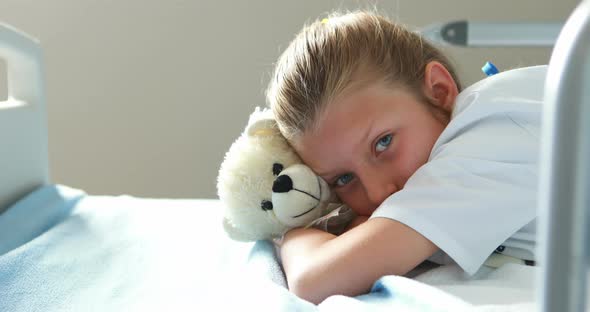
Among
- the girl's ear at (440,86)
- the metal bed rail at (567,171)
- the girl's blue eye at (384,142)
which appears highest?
the metal bed rail at (567,171)

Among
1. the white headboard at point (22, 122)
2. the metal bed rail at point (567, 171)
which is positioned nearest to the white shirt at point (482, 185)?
the metal bed rail at point (567, 171)

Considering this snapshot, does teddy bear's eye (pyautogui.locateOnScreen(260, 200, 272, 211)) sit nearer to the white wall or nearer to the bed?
the bed

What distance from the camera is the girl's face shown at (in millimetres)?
868

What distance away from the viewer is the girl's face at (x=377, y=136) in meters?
0.87

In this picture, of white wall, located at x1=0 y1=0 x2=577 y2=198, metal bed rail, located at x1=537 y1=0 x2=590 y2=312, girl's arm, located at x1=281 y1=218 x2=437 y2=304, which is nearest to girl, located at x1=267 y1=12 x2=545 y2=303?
girl's arm, located at x1=281 y1=218 x2=437 y2=304

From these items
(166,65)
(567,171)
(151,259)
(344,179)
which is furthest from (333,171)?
(166,65)

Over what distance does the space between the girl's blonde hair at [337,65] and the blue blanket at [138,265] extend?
0.72 ft

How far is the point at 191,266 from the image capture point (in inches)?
40.1

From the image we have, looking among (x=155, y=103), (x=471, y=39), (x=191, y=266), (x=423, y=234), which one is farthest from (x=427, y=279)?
(x=155, y=103)

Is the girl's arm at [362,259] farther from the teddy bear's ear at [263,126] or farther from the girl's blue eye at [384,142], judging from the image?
the teddy bear's ear at [263,126]

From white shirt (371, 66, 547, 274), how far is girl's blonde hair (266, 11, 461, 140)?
0.14 meters

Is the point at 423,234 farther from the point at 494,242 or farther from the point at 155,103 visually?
the point at 155,103

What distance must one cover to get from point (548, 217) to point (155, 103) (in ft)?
6.24

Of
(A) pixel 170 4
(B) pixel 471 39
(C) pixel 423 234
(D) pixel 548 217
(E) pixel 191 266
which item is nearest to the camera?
(D) pixel 548 217
